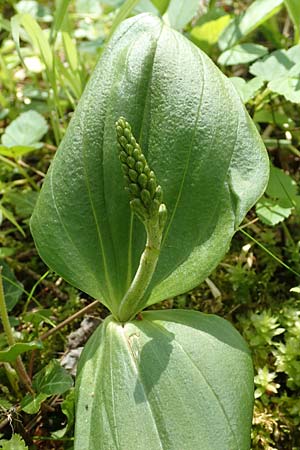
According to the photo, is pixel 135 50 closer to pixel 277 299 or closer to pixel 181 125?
pixel 181 125

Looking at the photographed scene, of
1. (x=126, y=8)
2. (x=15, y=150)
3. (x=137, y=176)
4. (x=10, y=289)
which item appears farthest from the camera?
(x=15, y=150)

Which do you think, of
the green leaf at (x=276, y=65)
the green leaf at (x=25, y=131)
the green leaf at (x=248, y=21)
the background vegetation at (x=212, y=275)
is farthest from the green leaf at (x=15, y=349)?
the green leaf at (x=248, y=21)

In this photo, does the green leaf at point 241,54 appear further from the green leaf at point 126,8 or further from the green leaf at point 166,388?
the green leaf at point 166,388

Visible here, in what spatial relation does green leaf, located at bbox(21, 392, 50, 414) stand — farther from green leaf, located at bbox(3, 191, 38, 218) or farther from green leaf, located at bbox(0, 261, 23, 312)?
green leaf, located at bbox(3, 191, 38, 218)

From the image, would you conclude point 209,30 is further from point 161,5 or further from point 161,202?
point 161,202

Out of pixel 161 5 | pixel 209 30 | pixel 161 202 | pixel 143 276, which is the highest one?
pixel 161 5

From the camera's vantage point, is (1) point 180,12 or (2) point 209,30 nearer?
(1) point 180,12

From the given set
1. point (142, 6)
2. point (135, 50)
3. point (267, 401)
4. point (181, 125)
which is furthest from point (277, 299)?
point (142, 6)

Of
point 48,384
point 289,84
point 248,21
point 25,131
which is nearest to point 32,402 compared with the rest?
point 48,384

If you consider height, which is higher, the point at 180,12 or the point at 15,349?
the point at 180,12
